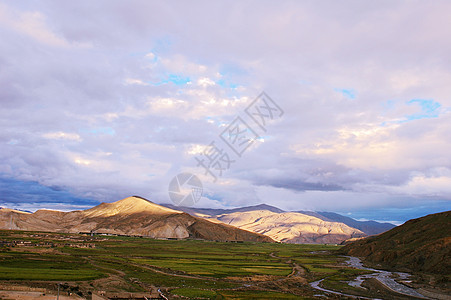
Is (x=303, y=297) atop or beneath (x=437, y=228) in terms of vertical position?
beneath

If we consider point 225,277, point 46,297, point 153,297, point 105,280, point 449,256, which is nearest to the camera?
point 46,297

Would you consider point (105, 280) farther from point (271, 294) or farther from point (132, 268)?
point (271, 294)

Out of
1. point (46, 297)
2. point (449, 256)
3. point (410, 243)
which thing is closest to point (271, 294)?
point (46, 297)

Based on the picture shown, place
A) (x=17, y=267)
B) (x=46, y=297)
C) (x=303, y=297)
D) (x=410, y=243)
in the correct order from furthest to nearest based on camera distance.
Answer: (x=410, y=243)
(x=17, y=267)
(x=303, y=297)
(x=46, y=297)

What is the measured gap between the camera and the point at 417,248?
4080 inches

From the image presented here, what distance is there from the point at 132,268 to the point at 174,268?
884 cm

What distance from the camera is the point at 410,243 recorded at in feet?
375

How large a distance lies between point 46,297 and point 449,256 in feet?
298

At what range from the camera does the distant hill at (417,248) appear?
287 ft

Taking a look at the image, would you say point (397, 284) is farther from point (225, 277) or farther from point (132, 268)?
point (132, 268)

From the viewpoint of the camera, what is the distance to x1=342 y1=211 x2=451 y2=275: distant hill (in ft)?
287

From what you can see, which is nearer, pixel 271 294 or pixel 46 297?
pixel 46 297

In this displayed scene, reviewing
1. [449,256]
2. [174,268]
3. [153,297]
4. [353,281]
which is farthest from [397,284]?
[153,297]

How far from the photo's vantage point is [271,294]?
47781mm
